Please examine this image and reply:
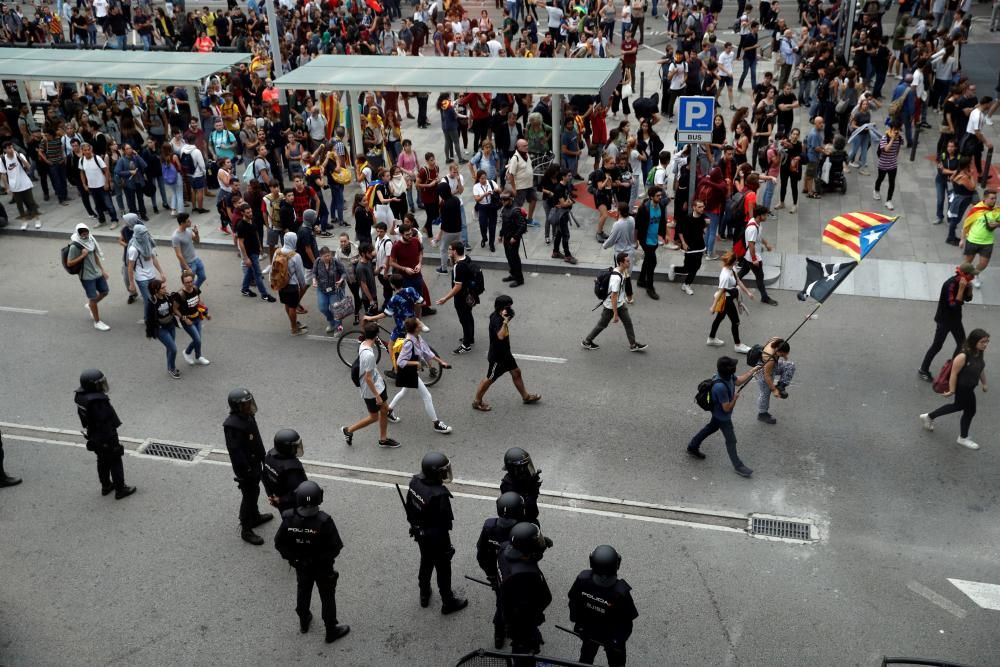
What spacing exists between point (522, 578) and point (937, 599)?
159 inches

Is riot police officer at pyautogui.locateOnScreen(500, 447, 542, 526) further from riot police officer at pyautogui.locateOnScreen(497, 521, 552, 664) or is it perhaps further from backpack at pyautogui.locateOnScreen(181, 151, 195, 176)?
backpack at pyautogui.locateOnScreen(181, 151, 195, 176)

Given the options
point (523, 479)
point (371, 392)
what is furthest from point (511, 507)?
point (371, 392)

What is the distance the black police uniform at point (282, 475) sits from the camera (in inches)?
329

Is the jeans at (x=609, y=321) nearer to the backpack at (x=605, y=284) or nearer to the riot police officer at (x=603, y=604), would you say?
the backpack at (x=605, y=284)

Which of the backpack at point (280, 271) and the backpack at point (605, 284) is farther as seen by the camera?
the backpack at point (280, 271)

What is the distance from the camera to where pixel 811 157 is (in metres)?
17.7

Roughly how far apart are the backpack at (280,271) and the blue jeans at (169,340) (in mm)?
1544

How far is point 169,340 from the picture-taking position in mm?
12297

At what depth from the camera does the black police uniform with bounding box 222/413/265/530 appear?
28.8 ft

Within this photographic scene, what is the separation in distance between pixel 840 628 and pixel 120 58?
62.8 feet

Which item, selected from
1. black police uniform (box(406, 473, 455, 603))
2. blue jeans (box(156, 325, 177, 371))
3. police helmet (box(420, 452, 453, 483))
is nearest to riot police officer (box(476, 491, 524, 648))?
black police uniform (box(406, 473, 455, 603))

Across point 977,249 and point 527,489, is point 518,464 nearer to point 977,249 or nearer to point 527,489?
point 527,489

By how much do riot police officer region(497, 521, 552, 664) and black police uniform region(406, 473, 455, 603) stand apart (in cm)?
80

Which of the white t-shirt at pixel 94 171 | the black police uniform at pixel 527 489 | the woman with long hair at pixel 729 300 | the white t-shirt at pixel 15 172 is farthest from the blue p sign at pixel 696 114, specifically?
the white t-shirt at pixel 15 172
